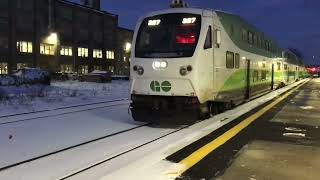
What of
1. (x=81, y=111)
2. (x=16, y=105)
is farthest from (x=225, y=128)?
(x=16, y=105)

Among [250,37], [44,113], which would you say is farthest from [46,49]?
[44,113]

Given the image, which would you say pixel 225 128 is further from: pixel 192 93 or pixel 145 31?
pixel 145 31

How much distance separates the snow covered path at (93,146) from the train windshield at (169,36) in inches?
84.2

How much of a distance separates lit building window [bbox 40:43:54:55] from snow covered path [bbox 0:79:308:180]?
56.8 m

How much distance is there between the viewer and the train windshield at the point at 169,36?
1417cm

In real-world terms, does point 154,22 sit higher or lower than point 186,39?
higher

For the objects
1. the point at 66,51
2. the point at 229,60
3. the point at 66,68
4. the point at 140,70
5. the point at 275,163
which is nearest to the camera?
the point at 275,163

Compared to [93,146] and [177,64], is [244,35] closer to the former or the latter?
[177,64]

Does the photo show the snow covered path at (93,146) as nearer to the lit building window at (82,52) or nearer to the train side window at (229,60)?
the train side window at (229,60)

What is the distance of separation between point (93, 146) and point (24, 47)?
60113 millimetres

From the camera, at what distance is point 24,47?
68250 mm

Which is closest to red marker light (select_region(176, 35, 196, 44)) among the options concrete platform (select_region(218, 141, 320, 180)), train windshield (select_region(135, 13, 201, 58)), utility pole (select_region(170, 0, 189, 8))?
train windshield (select_region(135, 13, 201, 58))

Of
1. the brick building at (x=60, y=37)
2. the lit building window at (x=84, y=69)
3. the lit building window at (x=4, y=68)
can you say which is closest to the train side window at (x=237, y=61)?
the brick building at (x=60, y=37)

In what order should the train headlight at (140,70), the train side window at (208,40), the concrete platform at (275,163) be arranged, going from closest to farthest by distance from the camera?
the concrete platform at (275,163) < the train side window at (208,40) < the train headlight at (140,70)
